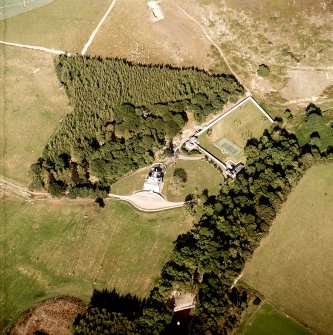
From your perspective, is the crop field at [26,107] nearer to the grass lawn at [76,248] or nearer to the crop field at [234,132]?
the grass lawn at [76,248]

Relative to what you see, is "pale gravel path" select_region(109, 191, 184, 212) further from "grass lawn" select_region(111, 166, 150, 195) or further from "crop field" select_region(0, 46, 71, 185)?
"crop field" select_region(0, 46, 71, 185)

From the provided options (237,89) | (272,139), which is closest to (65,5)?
(237,89)

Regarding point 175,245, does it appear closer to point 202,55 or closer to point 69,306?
point 69,306

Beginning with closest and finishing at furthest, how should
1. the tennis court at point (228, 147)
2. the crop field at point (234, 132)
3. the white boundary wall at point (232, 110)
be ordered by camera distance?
the tennis court at point (228, 147) < the crop field at point (234, 132) < the white boundary wall at point (232, 110)

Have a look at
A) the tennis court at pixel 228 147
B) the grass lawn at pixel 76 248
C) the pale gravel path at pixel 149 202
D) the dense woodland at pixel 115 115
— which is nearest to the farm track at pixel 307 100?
the dense woodland at pixel 115 115

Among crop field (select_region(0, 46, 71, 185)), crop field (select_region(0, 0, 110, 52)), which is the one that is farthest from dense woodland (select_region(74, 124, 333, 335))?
crop field (select_region(0, 0, 110, 52))

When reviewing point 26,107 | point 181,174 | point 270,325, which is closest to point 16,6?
point 26,107
